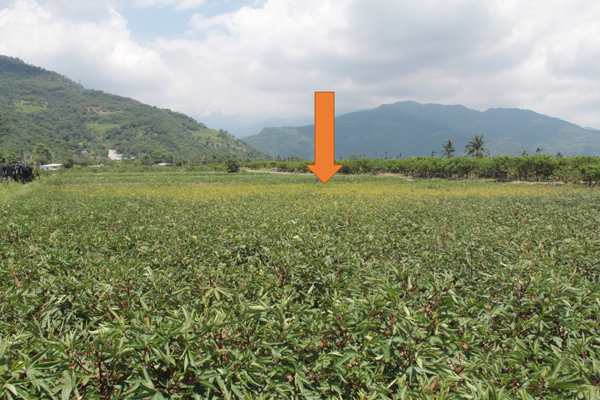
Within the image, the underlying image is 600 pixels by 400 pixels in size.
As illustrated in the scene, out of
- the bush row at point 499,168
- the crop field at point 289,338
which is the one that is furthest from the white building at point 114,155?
the crop field at point 289,338

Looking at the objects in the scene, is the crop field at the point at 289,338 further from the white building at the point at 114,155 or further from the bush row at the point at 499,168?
the white building at the point at 114,155

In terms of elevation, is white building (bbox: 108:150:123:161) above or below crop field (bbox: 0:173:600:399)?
above

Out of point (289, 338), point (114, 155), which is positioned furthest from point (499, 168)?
point (114, 155)

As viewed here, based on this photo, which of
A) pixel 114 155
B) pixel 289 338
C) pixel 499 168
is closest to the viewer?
pixel 289 338

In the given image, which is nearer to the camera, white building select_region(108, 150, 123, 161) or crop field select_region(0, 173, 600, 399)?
crop field select_region(0, 173, 600, 399)

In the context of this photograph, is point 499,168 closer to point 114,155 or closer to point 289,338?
point 289,338

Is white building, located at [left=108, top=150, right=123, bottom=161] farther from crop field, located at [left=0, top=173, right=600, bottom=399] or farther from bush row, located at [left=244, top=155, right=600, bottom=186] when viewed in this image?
crop field, located at [left=0, top=173, right=600, bottom=399]

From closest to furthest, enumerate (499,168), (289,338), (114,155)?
1. (289,338)
2. (499,168)
3. (114,155)

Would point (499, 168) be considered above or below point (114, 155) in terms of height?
below

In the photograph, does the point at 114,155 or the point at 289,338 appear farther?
the point at 114,155

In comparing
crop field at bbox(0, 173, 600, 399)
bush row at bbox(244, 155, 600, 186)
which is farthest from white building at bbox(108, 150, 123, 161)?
crop field at bbox(0, 173, 600, 399)

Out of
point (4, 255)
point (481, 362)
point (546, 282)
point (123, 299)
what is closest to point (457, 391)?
point (481, 362)

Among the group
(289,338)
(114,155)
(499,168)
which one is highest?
(114,155)

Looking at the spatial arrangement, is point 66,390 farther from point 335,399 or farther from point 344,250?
point 344,250
